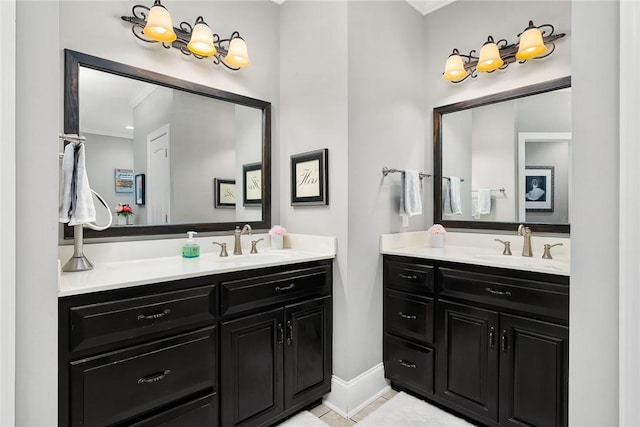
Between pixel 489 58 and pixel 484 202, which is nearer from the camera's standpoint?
pixel 489 58

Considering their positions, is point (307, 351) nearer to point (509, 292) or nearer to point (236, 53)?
point (509, 292)

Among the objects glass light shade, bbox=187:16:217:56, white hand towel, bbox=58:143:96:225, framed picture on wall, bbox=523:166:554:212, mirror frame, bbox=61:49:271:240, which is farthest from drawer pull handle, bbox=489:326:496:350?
glass light shade, bbox=187:16:217:56

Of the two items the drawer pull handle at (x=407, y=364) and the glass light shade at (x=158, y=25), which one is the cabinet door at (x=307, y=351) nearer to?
the drawer pull handle at (x=407, y=364)

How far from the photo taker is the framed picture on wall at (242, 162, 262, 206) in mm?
2424

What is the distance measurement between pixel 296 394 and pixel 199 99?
1.93 metres

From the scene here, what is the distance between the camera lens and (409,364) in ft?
7.31

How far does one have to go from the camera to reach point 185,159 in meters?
2.15

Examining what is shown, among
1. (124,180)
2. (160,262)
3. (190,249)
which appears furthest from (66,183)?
(190,249)

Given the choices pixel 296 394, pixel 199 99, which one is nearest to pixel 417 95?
pixel 199 99

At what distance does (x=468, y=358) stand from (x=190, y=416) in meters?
1.51

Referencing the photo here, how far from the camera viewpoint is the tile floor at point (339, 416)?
2.00 m
